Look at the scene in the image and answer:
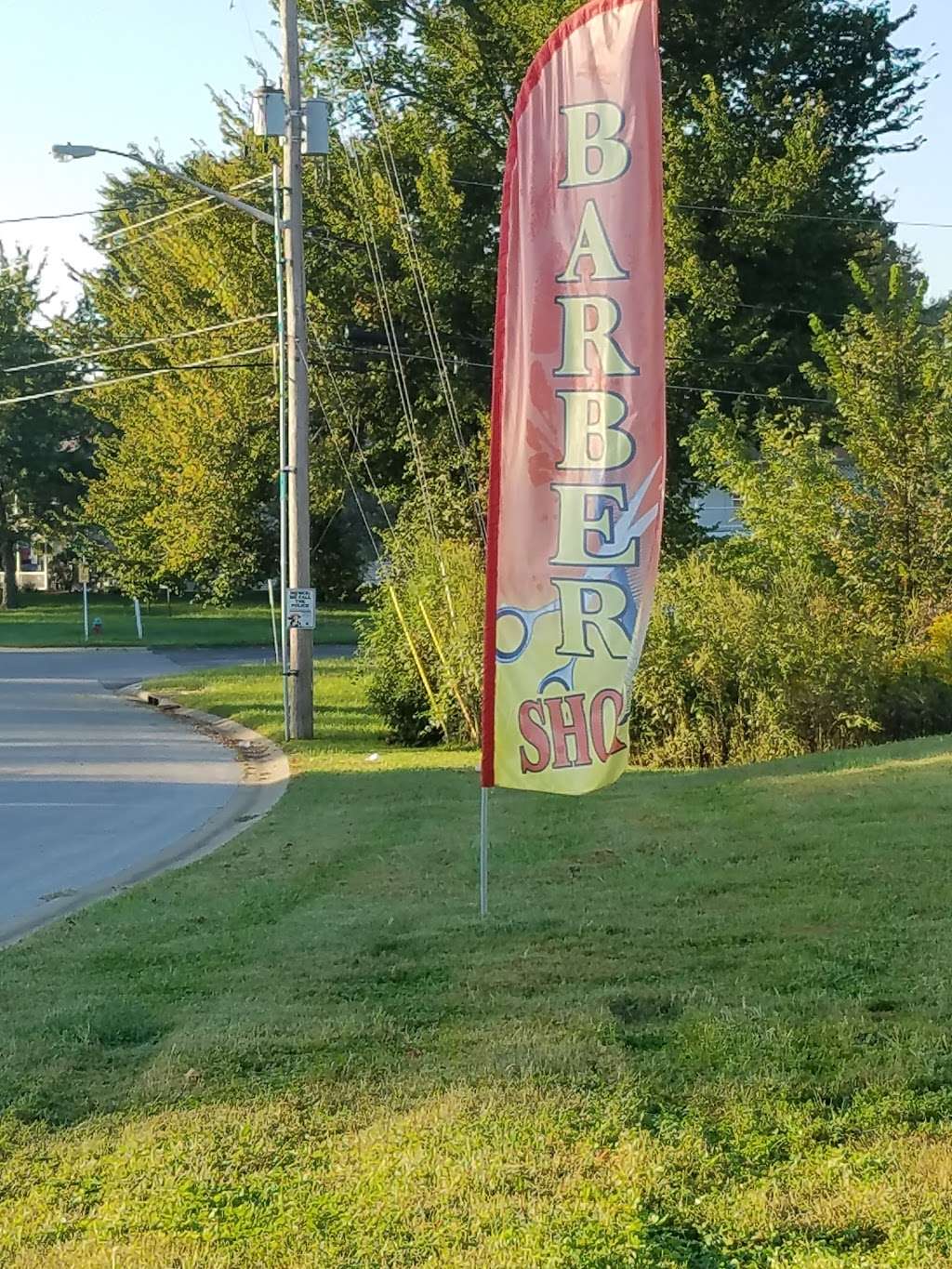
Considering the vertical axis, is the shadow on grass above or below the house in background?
below

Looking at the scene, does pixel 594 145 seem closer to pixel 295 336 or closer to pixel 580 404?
pixel 580 404

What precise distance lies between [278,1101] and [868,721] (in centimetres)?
1137

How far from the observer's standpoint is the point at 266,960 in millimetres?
6590

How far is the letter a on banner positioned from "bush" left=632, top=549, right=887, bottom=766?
7.94 metres

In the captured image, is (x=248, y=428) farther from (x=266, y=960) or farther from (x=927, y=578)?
(x=266, y=960)

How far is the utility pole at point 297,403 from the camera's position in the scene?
17562 millimetres

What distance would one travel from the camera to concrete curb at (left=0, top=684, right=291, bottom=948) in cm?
884

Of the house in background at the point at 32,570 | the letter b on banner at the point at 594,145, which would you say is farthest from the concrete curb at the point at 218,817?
the house in background at the point at 32,570

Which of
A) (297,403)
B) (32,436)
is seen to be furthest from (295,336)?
(32,436)

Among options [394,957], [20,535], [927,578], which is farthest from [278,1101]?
[20,535]

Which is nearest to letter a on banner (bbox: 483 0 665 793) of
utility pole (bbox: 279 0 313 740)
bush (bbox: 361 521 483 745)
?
bush (bbox: 361 521 483 745)

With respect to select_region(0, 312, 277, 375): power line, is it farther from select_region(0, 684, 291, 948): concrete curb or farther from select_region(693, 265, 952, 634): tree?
select_region(693, 265, 952, 634): tree

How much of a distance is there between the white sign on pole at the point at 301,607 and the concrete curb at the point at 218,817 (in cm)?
161

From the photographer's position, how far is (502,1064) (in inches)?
191
